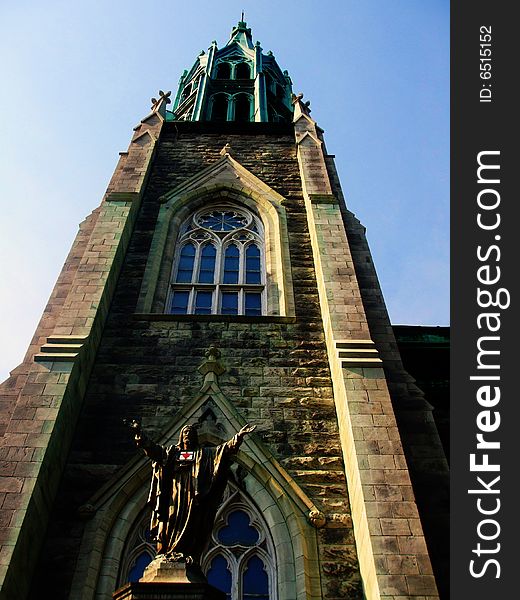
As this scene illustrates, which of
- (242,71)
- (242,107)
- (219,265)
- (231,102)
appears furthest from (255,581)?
(242,71)

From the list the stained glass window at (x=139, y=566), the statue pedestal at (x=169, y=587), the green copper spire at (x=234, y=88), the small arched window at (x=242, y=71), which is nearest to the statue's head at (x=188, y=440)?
the statue pedestal at (x=169, y=587)

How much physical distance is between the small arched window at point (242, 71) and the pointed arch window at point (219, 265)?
13.8 m

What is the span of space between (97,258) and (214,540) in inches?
203

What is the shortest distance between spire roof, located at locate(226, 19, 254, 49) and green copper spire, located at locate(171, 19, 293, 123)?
556 millimetres

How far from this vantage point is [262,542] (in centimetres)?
683

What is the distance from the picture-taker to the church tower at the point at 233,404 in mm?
6418

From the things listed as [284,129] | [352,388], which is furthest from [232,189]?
[352,388]

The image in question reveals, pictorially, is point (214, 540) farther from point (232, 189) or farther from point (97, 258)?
point (232, 189)

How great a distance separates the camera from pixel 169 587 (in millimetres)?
4824

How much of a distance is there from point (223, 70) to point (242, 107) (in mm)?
4219

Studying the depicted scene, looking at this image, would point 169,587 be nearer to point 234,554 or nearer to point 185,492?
point 185,492

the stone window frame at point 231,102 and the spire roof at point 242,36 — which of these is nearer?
the stone window frame at point 231,102

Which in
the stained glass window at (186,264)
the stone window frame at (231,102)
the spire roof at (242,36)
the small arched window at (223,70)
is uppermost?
the spire roof at (242,36)

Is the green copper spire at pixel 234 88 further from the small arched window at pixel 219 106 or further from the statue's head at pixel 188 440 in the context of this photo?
the statue's head at pixel 188 440
